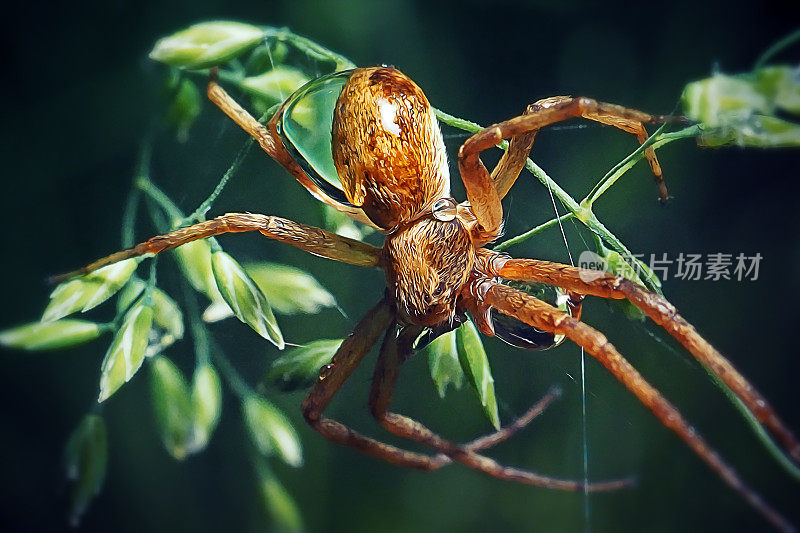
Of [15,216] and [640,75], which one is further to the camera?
[15,216]

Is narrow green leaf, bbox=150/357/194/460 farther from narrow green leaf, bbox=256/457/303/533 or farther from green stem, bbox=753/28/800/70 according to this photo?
green stem, bbox=753/28/800/70

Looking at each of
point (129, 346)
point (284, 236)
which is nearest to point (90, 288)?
point (129, 346)

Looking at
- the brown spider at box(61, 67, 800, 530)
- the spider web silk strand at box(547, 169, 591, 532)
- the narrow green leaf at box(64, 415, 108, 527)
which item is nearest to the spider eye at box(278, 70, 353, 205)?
the brown spider at box(61, 67, 800, 530)

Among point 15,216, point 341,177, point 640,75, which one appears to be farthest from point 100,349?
point 640,75

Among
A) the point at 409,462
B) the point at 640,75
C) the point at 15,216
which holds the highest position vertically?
the point at 640,75

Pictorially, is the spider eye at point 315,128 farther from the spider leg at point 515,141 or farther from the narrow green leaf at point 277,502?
the narrow green leaf at point 277,502

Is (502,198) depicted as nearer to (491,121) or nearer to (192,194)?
(491,121)

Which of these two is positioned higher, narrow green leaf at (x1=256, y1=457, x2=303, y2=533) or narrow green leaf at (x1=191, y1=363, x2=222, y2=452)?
narrow green leaf at (x1=191, y1=363, x2=222, y2=452)
